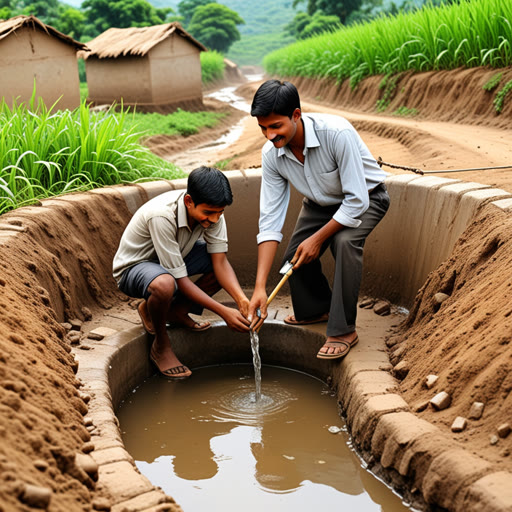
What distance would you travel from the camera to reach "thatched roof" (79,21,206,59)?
12531mm

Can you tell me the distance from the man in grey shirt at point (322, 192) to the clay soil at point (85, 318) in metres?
0.35

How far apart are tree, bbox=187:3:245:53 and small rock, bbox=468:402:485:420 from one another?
34.2 metres

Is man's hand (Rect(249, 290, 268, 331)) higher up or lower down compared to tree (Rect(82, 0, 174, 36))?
lower down

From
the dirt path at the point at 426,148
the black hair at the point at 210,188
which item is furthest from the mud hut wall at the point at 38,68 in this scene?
the black hair at the point at 210,188

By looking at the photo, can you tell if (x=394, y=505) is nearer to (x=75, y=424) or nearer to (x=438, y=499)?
(x=438, y=499)

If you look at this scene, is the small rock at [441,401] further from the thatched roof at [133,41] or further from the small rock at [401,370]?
the thatched roof at [133,41]

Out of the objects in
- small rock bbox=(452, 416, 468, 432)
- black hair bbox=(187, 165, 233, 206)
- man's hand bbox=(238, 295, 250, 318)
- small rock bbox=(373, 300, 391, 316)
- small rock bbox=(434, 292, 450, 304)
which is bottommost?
small rock bbox=(373, 300, 391, 316)

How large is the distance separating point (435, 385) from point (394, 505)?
448 mm

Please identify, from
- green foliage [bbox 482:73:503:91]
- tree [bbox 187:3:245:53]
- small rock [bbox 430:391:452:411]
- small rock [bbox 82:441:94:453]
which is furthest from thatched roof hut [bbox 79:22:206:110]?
tree [bbox 187:3:245:53]

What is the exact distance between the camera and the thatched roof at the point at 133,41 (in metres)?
12.5

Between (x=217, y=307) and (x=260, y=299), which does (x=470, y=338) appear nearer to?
(x=260, y=299)

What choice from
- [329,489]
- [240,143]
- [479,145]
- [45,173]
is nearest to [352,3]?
[240,143]

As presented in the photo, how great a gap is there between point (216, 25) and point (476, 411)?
34859mm

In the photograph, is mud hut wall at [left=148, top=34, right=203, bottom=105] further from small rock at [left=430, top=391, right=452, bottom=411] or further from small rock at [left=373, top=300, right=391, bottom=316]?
small rock at [left=430, top=391, right=452, bottom=411]
